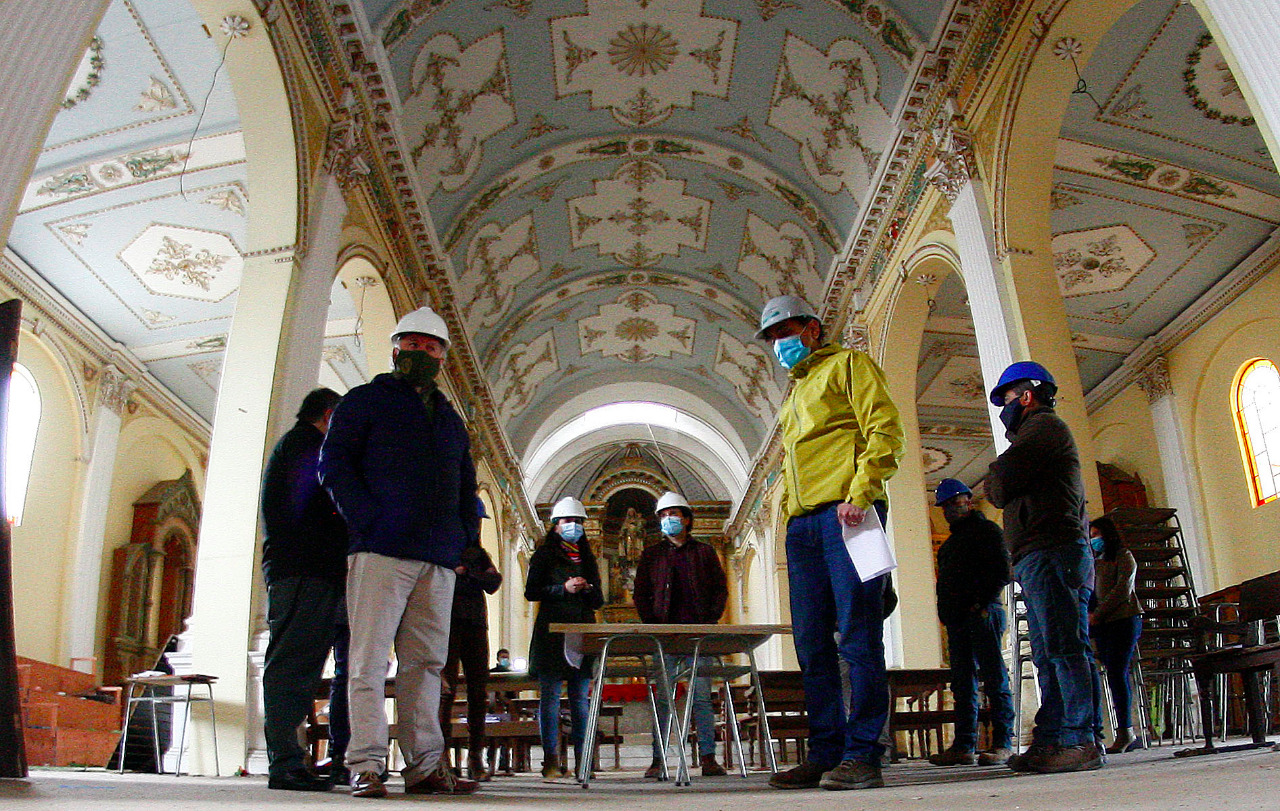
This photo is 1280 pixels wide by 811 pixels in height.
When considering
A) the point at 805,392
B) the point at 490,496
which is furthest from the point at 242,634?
the point at 490,496

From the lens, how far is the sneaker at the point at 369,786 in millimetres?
2838

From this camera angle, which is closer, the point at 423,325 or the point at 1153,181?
the point at 423,325

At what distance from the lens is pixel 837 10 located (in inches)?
364

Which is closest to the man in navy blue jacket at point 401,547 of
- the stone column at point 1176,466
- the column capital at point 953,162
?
the column capital at point 953,162

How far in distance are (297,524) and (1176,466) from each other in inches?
492

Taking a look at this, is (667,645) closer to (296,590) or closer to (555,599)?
(555,599)

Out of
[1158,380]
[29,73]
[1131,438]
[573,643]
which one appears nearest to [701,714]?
[573,643]

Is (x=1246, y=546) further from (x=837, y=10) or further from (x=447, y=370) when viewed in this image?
(x=447, y=370)

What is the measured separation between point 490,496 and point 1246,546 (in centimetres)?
1123

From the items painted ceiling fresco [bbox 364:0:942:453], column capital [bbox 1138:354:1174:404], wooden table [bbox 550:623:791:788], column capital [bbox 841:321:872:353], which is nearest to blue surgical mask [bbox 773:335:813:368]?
wooden table [bbox 550:623:791:788]

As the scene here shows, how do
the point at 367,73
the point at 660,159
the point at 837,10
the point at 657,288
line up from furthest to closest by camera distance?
the point at 657,288
the point at 660,159
the point at 837,10
the point at 367,73

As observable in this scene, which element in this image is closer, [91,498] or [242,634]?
[242,634]

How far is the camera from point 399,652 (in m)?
3.22

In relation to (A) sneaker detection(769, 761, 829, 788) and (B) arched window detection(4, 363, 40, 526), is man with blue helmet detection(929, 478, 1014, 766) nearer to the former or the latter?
(A) sneaker detection(769, 761, 829, 788)
